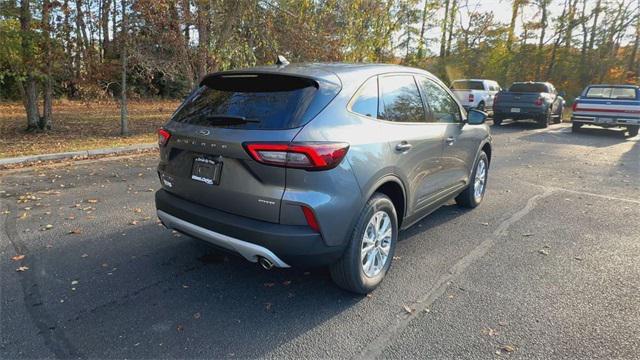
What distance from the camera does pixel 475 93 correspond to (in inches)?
765

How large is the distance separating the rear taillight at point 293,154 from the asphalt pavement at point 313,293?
43.2 inches

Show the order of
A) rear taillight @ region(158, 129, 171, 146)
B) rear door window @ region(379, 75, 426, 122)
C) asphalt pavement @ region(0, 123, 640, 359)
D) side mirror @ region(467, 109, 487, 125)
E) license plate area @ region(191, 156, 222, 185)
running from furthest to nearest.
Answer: side mirror @ region(467, 109, 487, 125) → rear door window @ region(379, 75, 426, 122) → rear taillight @ region(158, 129, 171, 146) → license plate area @ region(191, 156, 222, 185) → asphalt pavement @ region(0, 123, 640, 359)

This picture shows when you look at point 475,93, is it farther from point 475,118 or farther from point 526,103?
point 475,118

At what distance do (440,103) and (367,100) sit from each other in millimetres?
1452

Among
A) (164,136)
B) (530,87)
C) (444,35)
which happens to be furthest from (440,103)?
(444,35)

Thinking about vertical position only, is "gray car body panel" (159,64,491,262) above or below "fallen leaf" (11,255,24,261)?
above

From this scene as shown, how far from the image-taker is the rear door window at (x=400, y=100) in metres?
3.47

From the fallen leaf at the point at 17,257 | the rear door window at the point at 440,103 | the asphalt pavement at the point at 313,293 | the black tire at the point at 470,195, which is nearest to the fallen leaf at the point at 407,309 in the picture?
the asphalt pavement at the point at 313,293

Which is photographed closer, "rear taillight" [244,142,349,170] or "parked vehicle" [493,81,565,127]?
"rear taillight" [244,142,349,170]

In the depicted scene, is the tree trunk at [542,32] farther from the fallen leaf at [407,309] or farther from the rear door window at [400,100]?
the fallen leaf at [407,309]

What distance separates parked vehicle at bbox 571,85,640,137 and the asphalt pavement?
10.5m

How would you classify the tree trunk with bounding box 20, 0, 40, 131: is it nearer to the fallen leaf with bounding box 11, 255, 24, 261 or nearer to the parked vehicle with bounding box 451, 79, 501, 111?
the fallen leaf with bounding box 11, 255, 24, 261

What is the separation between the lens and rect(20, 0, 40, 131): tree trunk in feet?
32.8

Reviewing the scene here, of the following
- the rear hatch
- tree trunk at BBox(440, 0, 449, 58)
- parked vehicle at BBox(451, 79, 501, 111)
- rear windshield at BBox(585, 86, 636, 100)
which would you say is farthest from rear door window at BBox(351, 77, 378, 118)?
tree trunk at BBox(440, 0, 449, 58)
